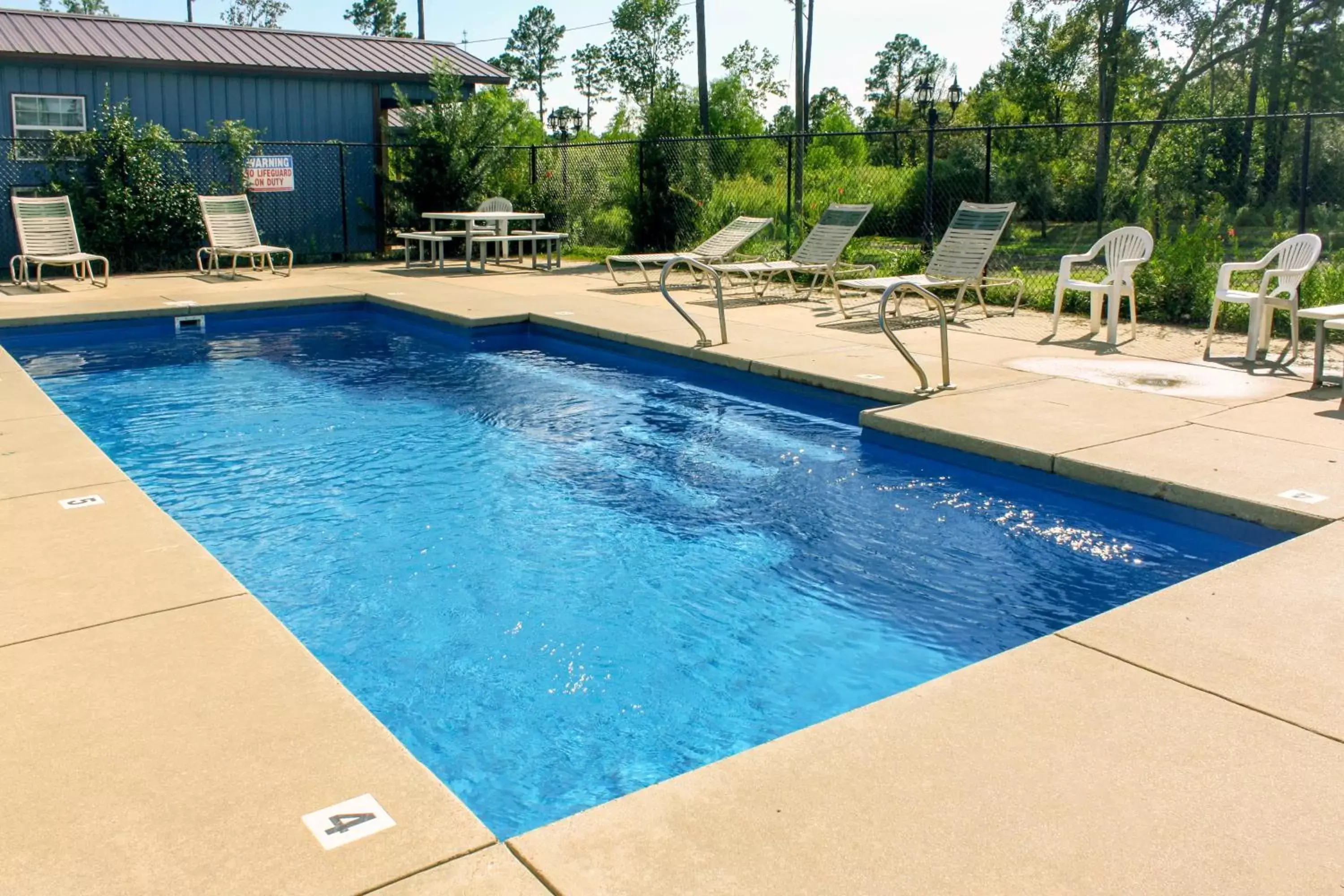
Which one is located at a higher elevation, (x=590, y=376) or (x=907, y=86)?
(x=907, y=86)

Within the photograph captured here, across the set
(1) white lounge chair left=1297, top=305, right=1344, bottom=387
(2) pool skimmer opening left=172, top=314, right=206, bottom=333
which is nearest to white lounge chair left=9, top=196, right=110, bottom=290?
(2) pool skimmer opening left=172, top=314, right=206, bottom=333

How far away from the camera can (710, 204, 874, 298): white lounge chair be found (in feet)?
34.1

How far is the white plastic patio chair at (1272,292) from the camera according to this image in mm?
6945

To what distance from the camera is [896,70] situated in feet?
229

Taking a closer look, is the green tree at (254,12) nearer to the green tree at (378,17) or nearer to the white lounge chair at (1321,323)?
the green tree at (378,17)

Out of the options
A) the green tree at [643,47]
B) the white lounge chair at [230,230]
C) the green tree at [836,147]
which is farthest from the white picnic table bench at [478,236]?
the green tree at [643,47]

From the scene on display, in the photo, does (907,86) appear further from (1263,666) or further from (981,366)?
(1263,666)

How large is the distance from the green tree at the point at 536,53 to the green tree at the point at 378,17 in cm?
646

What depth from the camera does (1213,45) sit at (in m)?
28.6

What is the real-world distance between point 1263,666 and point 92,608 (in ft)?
10.4

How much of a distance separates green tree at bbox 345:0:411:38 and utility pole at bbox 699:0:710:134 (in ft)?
146

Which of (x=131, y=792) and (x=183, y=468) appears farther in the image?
(x=183, y=468)

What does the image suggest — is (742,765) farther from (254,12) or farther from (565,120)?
(254,12)

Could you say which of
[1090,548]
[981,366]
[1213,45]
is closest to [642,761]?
[1090,548]
